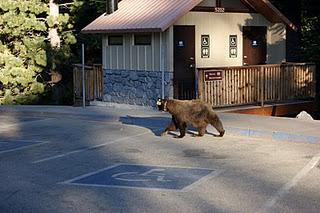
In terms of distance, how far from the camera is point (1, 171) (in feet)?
31.6

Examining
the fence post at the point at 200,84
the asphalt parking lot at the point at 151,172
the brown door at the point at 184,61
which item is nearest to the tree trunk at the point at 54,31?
the brown door at the point at 184,61

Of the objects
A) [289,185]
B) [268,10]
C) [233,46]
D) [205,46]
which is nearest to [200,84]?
[205,46]

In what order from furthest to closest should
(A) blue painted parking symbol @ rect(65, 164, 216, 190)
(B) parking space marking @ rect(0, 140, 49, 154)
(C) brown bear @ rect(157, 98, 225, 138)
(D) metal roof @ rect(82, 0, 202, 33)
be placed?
(D) metal roof @ rect(82, 0, 202, 33), (C) brown bear @ rect(157, 98, 225, 138), (B) parking space marking @ rect(0, 140, 49, 154), (A) blue painted parking symbol @ rect(65, 164, 216, 190)

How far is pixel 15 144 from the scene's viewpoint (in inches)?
493

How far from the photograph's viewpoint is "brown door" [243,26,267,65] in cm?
2083

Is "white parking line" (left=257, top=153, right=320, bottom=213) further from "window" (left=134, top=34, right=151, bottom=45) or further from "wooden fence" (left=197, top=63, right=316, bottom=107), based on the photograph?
"window" (left=134, top=34, right=151, bottom=45)

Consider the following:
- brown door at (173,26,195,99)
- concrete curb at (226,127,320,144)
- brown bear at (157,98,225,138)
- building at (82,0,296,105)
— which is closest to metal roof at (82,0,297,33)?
building at (82,0,296,105)

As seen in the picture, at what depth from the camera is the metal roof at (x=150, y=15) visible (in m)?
17.6

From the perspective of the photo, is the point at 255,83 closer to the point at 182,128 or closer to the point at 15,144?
the point at 182,128

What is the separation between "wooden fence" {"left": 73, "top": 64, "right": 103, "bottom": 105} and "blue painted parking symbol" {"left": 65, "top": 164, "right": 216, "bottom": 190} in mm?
11342

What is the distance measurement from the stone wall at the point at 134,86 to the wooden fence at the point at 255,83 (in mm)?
1516

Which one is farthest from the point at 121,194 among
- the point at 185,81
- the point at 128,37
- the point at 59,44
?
the point at 59,44

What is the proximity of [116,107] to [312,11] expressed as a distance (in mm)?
9494

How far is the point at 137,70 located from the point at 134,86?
0.55 metres
